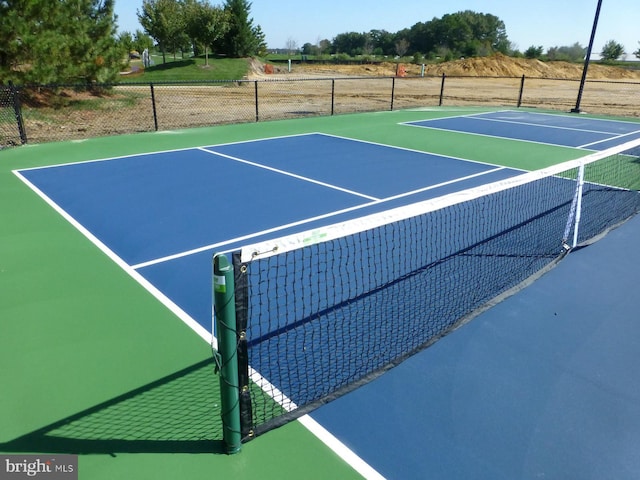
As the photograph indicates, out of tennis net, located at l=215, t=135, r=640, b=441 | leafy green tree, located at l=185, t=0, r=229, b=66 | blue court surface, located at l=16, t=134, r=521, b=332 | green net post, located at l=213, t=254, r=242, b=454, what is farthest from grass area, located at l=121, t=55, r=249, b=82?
green net post, located at l=213, t=254, r=242, b=454

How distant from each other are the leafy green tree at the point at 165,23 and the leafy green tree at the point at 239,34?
4.29 meters

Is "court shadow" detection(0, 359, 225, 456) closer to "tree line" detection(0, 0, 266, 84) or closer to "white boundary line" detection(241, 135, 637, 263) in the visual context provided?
"white boundary line" detection(241, 135, 637, 263)

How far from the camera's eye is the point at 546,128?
17.3 meters

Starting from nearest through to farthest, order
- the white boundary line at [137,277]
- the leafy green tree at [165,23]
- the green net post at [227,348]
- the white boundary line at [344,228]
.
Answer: the green net post at [227,348]
the white boundary line at [344,228]
the white boundary line at [137,277]
the leafy green tree at [165,23]

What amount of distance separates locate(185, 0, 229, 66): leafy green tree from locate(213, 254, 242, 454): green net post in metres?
41.4

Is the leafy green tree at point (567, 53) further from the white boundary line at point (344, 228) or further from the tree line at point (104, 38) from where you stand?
the white boundary line at point (344, 228)

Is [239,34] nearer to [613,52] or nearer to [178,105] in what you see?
[178,105]

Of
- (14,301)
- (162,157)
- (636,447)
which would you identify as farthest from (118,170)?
(636,447)

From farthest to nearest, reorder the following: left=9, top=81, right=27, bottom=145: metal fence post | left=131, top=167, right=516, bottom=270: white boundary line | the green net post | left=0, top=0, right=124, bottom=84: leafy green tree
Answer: left=0, top=0, right=124, bottom=84: leafy green tree < left=9, top=81, right=27, bottom=145: metal fence post < left=131, top=167, right=516, bottom=270: white boundary line < the green net post

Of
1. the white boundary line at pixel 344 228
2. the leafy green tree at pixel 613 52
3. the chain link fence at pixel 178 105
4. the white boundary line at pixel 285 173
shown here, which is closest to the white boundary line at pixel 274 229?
the white boundary line at pixel 285 173

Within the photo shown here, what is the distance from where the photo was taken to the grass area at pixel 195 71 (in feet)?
123

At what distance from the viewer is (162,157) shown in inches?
474

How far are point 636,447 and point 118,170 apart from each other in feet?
33.7

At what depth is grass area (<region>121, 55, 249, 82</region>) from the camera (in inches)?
1474
